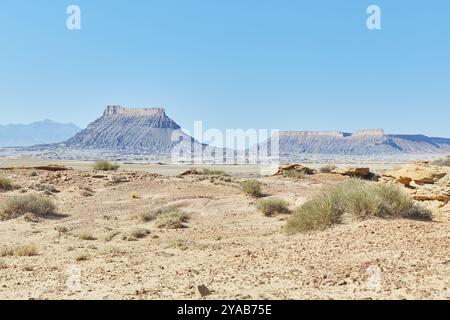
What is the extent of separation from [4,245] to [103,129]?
176 metres

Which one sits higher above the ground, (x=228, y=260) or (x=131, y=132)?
(x=131, y=132)

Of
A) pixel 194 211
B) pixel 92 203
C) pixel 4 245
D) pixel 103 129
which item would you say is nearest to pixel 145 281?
pixel 4 245

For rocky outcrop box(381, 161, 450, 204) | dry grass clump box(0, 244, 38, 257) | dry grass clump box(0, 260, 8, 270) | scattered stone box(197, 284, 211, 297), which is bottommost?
dry grass clump box(0, 244, 38, 257)

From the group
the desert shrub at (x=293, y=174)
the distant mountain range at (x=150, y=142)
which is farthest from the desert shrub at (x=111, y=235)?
the distant mountain range at (x=150, y=142)

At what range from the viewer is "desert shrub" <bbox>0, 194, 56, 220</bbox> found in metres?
16.6

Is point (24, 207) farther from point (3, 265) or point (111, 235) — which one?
point (3, 265)

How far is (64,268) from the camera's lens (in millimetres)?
8695

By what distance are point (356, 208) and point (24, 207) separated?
1213 cm

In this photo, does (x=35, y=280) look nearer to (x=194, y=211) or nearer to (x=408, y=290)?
(x=408, y=290)

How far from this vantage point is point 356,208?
37.3ft

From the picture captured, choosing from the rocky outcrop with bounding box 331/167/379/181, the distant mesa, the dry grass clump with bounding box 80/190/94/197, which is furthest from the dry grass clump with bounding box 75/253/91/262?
the distant mesa

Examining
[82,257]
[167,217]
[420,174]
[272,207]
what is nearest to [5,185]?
[167,217]

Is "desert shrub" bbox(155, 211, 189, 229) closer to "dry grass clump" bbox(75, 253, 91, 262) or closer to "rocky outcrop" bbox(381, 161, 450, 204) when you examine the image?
"dry grass clump" bbox(75, 253, 91, 262)

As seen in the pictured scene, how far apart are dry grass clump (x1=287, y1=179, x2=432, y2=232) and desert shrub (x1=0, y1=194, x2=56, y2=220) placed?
1007 cm
